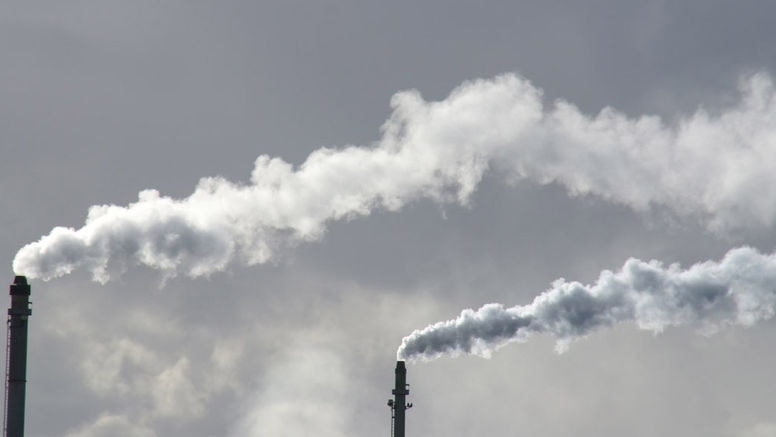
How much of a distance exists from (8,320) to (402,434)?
84.6ft

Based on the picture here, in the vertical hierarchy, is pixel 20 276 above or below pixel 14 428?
above

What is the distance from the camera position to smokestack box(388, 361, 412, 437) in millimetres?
112375

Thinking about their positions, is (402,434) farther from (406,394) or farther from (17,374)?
(17,374)

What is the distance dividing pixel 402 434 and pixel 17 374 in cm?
2540

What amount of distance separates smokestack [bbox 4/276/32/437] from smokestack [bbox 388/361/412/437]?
2435 centimetres

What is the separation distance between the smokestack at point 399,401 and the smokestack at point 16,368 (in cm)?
2435

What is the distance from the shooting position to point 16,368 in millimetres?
97312

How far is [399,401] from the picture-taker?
113125 millimetres

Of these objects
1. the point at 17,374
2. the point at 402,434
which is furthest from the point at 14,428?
the point at 402,434

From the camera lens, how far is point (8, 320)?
98875mm

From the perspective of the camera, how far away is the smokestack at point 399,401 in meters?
112

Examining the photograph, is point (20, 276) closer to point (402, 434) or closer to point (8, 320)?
point (8, 320)

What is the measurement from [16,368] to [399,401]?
1002 inches

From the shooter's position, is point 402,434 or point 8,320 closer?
point 8,320
